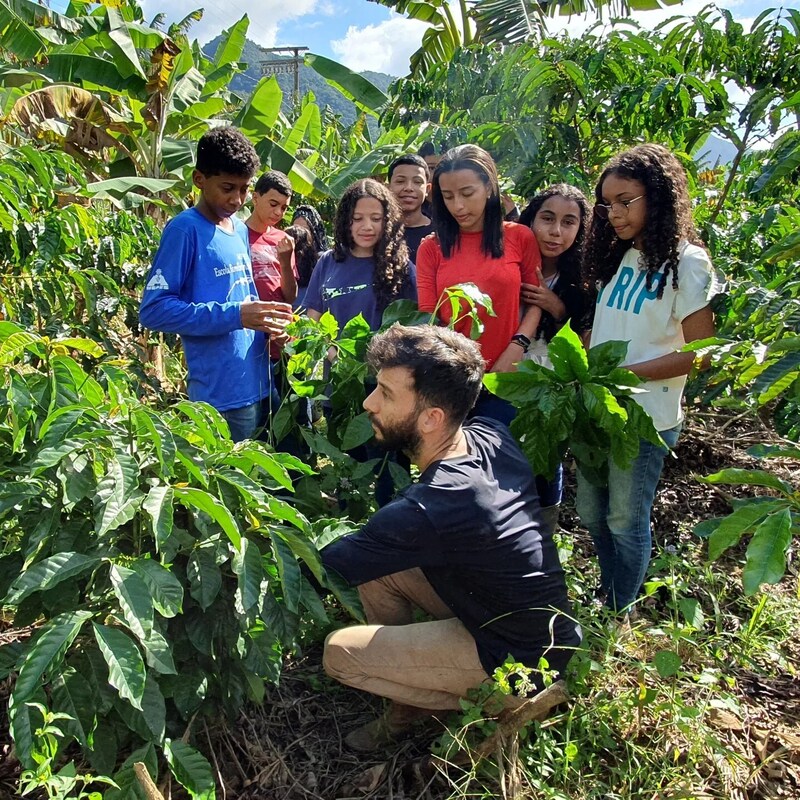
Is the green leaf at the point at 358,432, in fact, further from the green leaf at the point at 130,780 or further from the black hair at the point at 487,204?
the green leaf at the point at 130,780

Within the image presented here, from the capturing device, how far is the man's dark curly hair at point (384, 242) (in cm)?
286

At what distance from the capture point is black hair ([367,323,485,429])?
72.0 inches

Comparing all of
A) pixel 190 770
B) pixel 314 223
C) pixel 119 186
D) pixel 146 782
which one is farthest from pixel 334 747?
pixel 119 186

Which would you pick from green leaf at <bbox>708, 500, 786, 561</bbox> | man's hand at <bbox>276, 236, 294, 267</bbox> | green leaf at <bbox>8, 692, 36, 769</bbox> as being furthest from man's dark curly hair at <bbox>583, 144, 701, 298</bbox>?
green leaf at <bbox>8, 692, 36, 769</bbox>

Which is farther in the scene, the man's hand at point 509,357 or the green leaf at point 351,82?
the green leaf at point 351,82

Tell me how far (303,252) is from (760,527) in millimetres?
2682

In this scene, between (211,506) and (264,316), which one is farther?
(264,316)

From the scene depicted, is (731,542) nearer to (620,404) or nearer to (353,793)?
(620,404)

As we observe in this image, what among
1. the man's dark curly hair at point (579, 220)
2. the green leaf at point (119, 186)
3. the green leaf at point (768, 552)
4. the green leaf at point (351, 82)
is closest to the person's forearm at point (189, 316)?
the man's dark curly hair at point (579, 220)

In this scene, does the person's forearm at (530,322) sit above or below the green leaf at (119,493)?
above

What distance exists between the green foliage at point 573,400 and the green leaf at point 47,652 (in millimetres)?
1143

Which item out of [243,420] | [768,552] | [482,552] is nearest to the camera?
[768,552]

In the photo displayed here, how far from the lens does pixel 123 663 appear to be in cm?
138

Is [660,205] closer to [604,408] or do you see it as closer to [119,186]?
[604,408]
